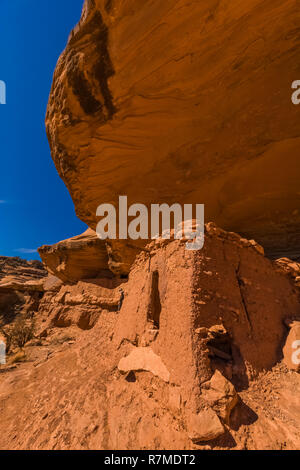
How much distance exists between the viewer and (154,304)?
2.54 meters

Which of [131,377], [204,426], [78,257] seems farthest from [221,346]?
[78,257]

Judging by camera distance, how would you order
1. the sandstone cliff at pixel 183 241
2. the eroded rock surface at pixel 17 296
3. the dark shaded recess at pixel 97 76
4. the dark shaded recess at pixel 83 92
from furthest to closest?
the eroded rock surface at pixel 17 296, the dark shaded recess at pixel 83 92, the dark shaded recess at pixel 97 76, the sandstone cliff at pixel 183 241

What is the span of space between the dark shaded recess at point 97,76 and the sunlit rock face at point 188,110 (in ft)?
0.05

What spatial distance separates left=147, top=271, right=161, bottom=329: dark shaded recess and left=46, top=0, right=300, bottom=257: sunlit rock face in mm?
2650

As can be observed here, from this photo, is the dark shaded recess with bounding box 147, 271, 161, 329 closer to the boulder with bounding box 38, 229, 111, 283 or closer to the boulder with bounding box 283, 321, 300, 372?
the boulder with bounding box 283, 321, 300, 372

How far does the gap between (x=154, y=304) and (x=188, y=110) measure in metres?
3.24

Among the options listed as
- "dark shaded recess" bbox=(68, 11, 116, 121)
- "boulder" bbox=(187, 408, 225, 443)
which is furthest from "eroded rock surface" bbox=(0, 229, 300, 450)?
"dark shaded recess" bbox=(68, 11, 116, 121)

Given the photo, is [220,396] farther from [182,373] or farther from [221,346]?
[221,346]

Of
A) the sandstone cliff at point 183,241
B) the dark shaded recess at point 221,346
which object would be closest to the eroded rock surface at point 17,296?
the sandstone cliff at point 183,241

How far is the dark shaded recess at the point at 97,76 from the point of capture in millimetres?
3029

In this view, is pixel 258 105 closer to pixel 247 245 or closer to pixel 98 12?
pixel 247 245

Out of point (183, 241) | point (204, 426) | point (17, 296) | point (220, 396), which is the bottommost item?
point (17, 296)

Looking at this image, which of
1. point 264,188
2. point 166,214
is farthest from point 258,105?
point 166,214

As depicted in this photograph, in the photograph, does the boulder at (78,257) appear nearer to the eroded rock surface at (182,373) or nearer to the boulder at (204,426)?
the eroded rock surface at (182,373)
